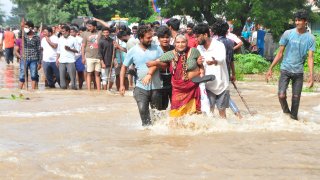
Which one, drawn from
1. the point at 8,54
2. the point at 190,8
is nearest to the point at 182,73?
the point at 190,8

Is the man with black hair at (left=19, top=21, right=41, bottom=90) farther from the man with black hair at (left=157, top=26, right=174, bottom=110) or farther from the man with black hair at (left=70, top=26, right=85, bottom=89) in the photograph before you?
the man with black hair at (left=157, top=26, right=174, bottom=110)

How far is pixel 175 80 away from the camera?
812 centimetres

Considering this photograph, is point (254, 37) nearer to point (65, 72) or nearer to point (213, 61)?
point (65, 72)

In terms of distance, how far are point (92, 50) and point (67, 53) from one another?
27.5 inches

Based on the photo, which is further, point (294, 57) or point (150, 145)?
point (294, 57)

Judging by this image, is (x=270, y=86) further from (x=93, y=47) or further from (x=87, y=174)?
(x=87, y=174)

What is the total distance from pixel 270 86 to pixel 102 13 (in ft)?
126

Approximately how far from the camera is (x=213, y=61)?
8250mm

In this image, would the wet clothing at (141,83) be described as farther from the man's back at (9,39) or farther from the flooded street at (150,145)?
the man's back at (9,39)

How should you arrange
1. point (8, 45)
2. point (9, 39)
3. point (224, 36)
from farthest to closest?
1. point (9, 39)
2. point (8, 45)
3. point (224, 36)

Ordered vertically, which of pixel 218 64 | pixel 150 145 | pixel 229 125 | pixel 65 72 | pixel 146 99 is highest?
pixel 218 64

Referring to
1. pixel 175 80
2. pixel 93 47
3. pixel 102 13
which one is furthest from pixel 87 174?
pixel 102 13

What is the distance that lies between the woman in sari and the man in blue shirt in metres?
0.18

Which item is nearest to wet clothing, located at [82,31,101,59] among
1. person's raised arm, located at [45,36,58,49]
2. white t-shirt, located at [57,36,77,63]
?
white t-shirt, located at [57,36,77,63]
